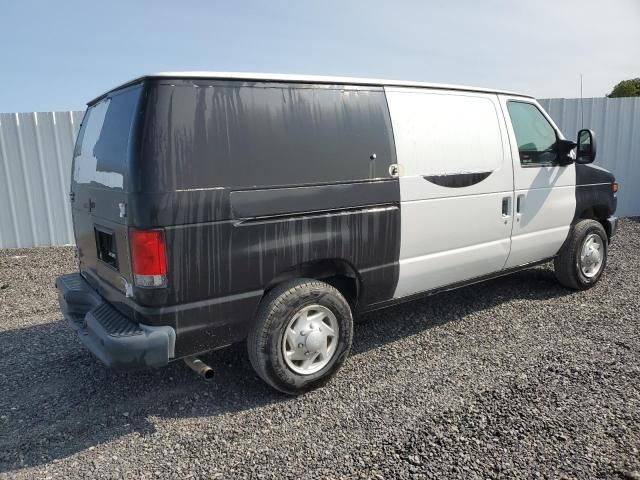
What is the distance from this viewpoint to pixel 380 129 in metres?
3.66

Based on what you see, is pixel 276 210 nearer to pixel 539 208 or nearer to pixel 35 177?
pixel 539 208

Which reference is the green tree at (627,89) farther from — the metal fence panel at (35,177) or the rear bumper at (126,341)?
the rear bumper at (126,341)

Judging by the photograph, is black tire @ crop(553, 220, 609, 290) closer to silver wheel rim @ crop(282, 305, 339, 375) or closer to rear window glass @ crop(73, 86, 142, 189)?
silver wheel rim @ crop(282, 305, 339, 375)

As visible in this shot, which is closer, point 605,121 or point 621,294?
point 621,294

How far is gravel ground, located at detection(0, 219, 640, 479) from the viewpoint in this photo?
2672mm

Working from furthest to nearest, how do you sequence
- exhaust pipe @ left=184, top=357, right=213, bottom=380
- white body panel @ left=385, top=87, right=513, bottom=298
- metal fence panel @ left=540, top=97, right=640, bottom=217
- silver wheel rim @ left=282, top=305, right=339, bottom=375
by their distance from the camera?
1. metal fence panel @ left=540, top=97, right=640, bottom=217
2. white body panel @ left=385, top=87, right=513, bottom=298
3. silver wheel rim @ left=282, top=305, right=339, bottom=375
4. exhaust pipe @ left=184, top=357, right=213, bottom=380

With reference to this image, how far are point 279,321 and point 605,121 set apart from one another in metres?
9.81

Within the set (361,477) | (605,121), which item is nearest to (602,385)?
(361,477)

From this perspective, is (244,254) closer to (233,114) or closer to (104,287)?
(233,114)

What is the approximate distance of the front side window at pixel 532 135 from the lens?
4.73 metres

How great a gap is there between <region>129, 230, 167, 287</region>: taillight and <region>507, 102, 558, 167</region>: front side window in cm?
352

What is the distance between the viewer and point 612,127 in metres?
10.2

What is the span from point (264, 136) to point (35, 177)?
7036 millimetres

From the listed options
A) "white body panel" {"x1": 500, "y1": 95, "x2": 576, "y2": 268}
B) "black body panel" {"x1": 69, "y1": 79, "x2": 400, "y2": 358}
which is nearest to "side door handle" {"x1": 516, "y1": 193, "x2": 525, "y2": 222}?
"white body panel" {"x1": 500, "y1": 95, "x2": 576, "y2": 268}
